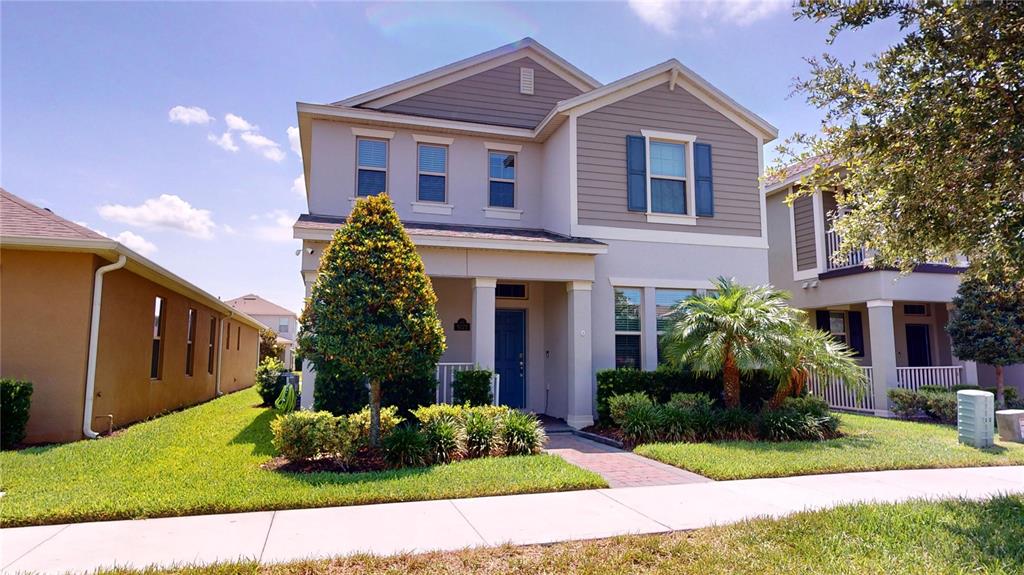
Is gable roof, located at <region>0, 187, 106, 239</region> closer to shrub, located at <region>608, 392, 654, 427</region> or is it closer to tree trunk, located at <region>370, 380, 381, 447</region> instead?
tree trunk, located at <region>370, 380, 381, 447</region>

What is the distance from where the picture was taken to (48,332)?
8.60m

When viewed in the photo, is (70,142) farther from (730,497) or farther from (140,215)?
(730,497)

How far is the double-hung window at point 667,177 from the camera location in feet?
40.9

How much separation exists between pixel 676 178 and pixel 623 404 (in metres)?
5.50

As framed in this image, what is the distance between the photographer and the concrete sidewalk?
431 cm

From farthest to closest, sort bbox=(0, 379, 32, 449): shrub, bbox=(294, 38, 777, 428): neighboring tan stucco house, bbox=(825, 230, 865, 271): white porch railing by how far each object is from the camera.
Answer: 1. bbox=(825, 230, 865, 271): white porch railing
2. bbox=(294, 38, 777, 428): neighboring tan stucco house
3. bbox=(0, 379, 32, 449): shrub

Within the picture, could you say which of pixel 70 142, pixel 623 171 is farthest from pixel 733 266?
pixel 70 142

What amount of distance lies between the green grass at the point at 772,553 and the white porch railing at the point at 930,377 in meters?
9.69

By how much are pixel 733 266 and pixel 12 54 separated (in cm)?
1381

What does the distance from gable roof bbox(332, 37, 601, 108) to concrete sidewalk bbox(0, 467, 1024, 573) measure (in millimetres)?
9717

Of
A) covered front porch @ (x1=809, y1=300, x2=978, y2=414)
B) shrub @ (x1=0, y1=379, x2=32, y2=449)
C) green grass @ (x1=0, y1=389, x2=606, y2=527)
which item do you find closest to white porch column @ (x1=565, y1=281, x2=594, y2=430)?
green grass @ (x1=0, y1=389, x2=606, y2=527)

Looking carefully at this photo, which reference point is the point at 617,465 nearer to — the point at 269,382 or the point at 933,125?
the point at 933,125

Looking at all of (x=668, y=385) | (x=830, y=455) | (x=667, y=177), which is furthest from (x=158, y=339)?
(x=830, y=455)

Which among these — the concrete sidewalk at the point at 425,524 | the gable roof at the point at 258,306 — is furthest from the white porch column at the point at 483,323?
the gable roof at the point at 258,306
